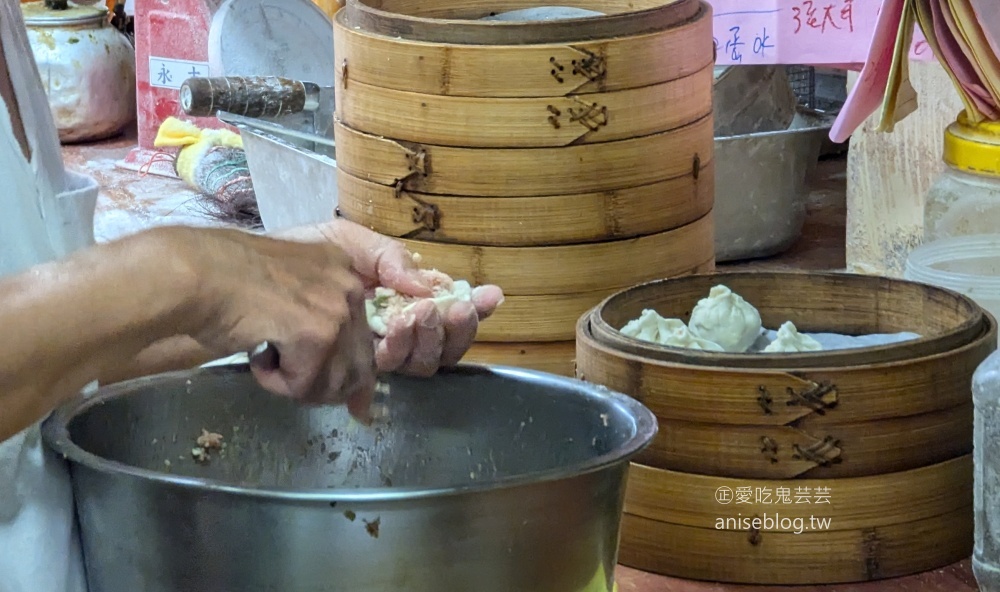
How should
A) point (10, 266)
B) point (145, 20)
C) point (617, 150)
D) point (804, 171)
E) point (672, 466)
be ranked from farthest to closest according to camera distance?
point (145, 20), point (804, 171), point (617, 150), point (672, 466), point (10, 266)

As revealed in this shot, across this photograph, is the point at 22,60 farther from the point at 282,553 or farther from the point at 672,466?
the point at 672,466

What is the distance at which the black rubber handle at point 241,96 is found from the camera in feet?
6.56

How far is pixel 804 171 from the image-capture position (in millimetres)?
2166

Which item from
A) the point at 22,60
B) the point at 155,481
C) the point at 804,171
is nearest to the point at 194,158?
the point at 804,171

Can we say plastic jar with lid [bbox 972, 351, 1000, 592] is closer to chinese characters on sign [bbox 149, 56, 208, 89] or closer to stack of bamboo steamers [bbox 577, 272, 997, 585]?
stack of bamboo steamers [bbox 577, 272, 997, 585]

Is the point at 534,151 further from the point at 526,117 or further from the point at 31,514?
the point at 31,514

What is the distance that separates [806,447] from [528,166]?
46 cm

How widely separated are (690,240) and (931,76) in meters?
0.65

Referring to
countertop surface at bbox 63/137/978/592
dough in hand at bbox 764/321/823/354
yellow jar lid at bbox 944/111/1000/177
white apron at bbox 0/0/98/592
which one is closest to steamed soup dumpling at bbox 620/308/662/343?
dough in hand at bbox 764/321/823/354

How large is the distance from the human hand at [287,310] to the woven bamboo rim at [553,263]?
527 mm

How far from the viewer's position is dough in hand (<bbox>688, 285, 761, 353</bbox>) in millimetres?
1330

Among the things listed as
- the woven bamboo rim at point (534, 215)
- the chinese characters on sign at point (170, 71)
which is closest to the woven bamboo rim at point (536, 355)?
the woven bamboo rim at point (534, 215)

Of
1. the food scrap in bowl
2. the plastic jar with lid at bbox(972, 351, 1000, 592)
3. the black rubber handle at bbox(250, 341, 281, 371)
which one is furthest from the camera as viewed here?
the plastic jar with lid at bbox(972, 351, 1000, 592)

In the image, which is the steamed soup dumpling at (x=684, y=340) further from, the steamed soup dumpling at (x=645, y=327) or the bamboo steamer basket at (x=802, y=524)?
the bamboo steamer basket at (x=802, y=524)
